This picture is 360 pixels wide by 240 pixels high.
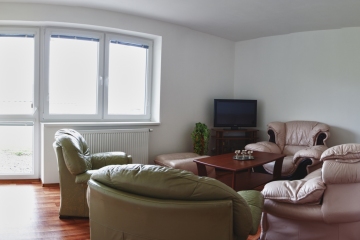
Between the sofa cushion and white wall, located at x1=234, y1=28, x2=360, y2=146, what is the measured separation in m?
3.01

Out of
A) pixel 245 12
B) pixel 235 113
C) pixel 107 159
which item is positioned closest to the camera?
pixel 107 159

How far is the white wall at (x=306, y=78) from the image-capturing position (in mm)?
4777

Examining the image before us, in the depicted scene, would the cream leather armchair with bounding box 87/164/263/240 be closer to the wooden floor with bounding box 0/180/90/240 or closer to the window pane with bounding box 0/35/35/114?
the wooden floor with bounding box 0/180/90/240

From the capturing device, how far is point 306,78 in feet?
17.2

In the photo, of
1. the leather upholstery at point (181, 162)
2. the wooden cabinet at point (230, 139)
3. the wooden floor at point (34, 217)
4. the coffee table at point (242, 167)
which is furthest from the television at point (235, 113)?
the wooden floor at point (34, 217)

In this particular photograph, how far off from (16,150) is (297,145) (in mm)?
4454

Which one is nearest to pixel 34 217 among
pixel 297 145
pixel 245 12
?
pixel 245 12

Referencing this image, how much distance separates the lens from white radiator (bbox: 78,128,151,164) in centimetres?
426

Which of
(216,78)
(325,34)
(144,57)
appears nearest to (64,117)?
(144,57)

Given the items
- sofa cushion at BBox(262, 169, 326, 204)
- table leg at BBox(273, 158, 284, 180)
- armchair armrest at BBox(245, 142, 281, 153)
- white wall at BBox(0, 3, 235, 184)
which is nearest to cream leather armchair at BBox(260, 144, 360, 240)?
sofa cushion at BBox(262, 169, 326, 204)

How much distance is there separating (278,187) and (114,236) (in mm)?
1421

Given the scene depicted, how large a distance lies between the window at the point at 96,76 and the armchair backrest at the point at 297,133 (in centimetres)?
229

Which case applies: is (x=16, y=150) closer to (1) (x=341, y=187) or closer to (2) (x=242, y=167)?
(2) (x=242, y=167)

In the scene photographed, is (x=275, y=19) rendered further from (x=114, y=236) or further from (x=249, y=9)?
(x=114, y=236)
